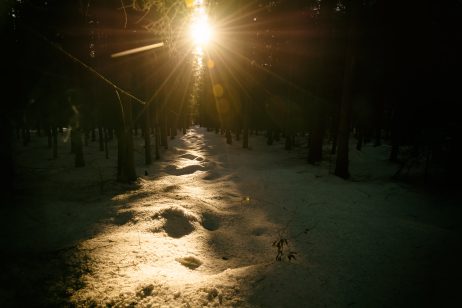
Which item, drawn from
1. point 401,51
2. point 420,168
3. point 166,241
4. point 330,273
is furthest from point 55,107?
point 420,168

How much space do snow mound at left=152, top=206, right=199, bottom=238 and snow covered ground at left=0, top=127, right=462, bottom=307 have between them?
0.12 ft

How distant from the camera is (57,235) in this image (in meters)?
6.72

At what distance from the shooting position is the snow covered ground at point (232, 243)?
3.98 m

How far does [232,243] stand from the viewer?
6.53 meters

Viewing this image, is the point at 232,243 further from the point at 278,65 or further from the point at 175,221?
the point at 278,65

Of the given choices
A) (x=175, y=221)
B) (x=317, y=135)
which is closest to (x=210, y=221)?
(x=175, y=221)

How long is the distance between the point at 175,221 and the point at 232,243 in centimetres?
182

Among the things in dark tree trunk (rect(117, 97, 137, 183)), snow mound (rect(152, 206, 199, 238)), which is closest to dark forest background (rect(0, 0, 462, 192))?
dark tree trunk (rect(117, 97, 137, 183))

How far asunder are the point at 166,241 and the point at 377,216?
19.7 ft

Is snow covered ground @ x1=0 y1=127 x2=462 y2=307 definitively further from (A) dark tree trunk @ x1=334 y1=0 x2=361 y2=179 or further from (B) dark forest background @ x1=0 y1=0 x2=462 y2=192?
(B) dark forest background @ x1=0 y1=0 x2=462 y2=192

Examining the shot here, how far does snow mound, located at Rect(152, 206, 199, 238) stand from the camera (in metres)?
6.93

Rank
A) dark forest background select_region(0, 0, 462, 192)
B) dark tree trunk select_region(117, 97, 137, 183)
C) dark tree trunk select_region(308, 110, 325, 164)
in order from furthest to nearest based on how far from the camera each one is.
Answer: dark tree trunk select_region(308, 110, 325, 164), dark tree trunk select_region(117, 97, 137, 183), dark forest background select_region(0, 0, 462, 192)

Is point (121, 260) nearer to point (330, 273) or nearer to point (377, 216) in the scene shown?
point (330, 273)

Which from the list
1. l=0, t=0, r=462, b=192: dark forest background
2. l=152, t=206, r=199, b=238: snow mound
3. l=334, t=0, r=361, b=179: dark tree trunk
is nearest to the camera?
l=152, t=206, r=199, b=238: snow mound
